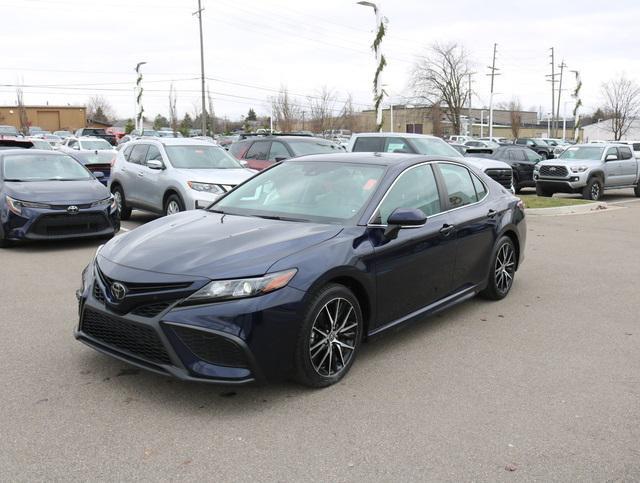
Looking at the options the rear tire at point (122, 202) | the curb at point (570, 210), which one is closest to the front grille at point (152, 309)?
the rear tire at point (122, 202)

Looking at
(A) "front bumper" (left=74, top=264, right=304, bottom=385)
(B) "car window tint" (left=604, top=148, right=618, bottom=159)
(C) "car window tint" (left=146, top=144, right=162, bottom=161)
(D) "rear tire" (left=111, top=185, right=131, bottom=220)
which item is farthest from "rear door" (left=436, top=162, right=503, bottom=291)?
(B) "car window tint" (left=604, top=148, right=618, bottom=159)

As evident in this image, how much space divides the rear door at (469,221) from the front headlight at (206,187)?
5429 mm

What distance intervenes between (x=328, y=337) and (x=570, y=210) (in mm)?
12244

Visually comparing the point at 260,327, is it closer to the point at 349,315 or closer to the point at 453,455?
the point at 349,315

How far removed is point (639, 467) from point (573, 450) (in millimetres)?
324

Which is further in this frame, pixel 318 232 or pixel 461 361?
pixel 461 361

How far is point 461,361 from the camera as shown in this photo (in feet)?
15.4

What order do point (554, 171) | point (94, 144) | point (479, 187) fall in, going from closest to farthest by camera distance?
point (479, 187) → point (554, 171) → point (94, 144)

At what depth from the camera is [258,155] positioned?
46.9ft

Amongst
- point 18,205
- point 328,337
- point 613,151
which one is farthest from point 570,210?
point 328,337

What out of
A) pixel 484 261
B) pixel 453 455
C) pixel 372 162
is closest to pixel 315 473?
pixel 453 455

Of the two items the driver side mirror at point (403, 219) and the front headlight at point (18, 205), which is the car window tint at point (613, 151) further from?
the driver side mirror at point (403, 219)

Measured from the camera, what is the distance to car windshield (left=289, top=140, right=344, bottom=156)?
13.8 meters

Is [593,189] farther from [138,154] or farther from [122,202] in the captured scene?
[122,202]
